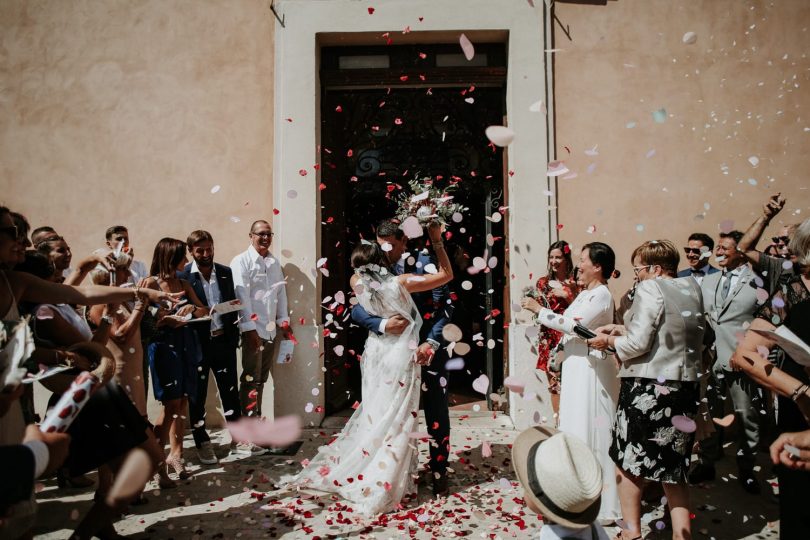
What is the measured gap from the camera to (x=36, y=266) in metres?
3.08

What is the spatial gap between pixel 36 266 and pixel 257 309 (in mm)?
2439

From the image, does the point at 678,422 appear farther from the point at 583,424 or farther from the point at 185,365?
the point at 185,365

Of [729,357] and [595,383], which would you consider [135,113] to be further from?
[729,357]

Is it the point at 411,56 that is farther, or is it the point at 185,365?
the point at 411,56

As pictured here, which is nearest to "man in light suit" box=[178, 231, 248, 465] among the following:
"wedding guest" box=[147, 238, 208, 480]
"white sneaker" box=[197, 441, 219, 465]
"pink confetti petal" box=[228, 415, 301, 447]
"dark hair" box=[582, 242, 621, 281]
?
"white sneaker" box=[197, 441, 219, 465]

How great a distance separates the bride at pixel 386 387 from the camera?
3.82 meters

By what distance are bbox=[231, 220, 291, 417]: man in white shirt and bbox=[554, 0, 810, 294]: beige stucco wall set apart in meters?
3.01

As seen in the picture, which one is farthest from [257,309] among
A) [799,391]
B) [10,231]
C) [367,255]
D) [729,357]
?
[799,391]

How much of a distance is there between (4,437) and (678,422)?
10.9ft

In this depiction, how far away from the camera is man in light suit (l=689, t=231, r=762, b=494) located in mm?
4082

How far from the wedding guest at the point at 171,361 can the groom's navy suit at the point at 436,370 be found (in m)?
1.52

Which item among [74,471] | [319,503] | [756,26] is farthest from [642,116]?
[74,471]

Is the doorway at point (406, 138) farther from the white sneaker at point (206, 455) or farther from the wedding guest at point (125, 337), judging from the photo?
the wedding guest at point (125, 337)

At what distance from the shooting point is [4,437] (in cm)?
242
